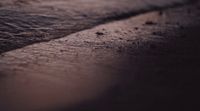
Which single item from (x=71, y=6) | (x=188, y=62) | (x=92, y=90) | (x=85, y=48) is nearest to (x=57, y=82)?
(x=92, y=90)

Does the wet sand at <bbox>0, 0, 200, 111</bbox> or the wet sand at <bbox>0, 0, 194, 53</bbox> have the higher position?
the wet sand at <bbox>0, 0, 194, 53</bbox>

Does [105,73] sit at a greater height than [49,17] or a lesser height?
lesser

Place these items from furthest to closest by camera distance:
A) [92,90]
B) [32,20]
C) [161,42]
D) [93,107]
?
[32,20] → [161,42] → [92,90] → [93,107]

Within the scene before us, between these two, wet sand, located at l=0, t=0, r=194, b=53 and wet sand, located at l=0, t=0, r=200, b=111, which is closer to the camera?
wet sand, located at l=0, t=0, r=200, b=111

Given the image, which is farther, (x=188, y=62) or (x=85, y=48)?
(x=85, y=48)

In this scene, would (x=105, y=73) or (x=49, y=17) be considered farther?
(x=49, y=17)

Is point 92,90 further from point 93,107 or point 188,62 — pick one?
point 188,62

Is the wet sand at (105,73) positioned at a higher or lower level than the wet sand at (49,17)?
lower

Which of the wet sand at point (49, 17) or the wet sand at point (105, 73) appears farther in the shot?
the wet sand at point (49, 17)
